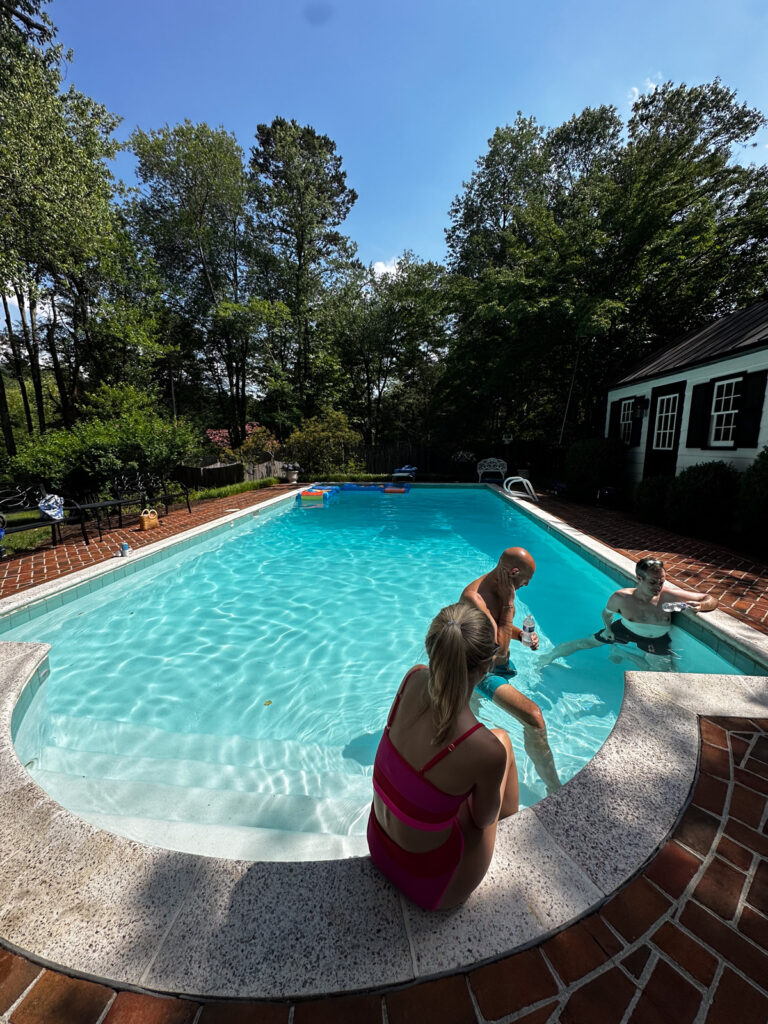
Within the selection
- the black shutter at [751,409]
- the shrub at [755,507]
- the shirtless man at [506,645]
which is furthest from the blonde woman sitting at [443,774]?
the black shutter at [751,409]

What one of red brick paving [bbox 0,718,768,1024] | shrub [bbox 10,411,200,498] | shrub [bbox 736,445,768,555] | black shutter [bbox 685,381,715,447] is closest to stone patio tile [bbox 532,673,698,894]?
red brick paving [bbox 0,718,768,1024]

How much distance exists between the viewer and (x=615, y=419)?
13172 millimetres

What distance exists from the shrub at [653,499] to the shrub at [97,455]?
36.5 feet

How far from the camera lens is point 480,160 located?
21375 mm

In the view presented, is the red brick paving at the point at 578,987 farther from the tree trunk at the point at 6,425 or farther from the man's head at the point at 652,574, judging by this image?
the tree trunk at the point at 6,425

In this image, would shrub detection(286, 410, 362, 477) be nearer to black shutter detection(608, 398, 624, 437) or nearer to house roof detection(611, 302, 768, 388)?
black shutter detection(608, 398, 624, 437)

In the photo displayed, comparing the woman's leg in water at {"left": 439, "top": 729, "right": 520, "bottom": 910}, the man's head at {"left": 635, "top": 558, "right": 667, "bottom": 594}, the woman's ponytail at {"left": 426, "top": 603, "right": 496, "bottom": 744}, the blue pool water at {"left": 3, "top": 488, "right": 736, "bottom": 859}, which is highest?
the woman's ponytail at {"left": 426, "top": 603, "right": 496, "bottom": 744}

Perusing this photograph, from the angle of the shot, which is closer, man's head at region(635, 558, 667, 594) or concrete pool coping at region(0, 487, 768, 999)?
concrete pool coping at region(0, 487, 768, 999)

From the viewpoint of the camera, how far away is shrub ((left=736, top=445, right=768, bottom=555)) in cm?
625

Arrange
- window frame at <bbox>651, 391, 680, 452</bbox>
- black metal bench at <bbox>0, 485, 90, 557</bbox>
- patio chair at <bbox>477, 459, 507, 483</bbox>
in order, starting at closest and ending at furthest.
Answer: black metal bench at <bbox>0, 485, 90, 557</bbox> < window frame at <bbox>651, 391, 680, 452</bbox> < patio chair at <bbox>477, 459, 507, 483</bbox>

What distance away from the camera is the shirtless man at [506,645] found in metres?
2.65

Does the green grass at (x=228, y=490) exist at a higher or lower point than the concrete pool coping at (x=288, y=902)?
lower

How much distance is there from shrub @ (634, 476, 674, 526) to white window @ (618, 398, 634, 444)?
398cm

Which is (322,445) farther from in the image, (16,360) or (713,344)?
(16,360)
